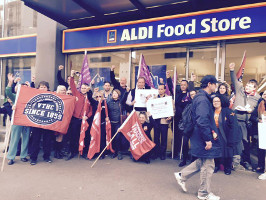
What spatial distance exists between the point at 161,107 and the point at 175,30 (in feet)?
7.65

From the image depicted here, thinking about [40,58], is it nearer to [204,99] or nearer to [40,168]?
[40,168]

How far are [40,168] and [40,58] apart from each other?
4.54 metres

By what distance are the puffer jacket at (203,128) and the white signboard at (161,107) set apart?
1.85 m

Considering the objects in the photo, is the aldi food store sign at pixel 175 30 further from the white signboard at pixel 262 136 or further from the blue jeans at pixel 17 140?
the blue jeans at pixel 17 140

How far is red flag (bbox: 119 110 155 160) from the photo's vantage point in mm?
5418

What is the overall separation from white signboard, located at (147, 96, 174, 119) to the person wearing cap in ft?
6.01

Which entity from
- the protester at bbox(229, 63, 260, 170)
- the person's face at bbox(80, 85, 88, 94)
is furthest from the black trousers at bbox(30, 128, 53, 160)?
the protester at bbox(229, 63, 260, 170)

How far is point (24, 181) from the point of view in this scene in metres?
4.29

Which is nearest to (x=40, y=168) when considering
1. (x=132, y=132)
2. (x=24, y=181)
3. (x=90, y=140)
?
(x=24, y=181)

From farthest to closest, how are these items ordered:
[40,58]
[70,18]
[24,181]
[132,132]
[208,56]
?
[40,58], [70,18], [208,56], [132,132], [24,181]

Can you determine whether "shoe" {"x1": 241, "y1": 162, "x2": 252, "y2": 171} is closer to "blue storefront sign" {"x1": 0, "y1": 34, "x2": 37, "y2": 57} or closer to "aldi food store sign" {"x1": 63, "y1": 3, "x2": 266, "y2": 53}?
"aldi food store sign" {"x1": 63, "y1": 3, "x2": 266, "y2": 53}

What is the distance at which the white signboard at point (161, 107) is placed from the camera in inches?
220

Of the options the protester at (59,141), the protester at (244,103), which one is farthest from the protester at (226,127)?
the protester at (59,141)

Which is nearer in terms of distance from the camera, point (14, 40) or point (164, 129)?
point (164, 129)
